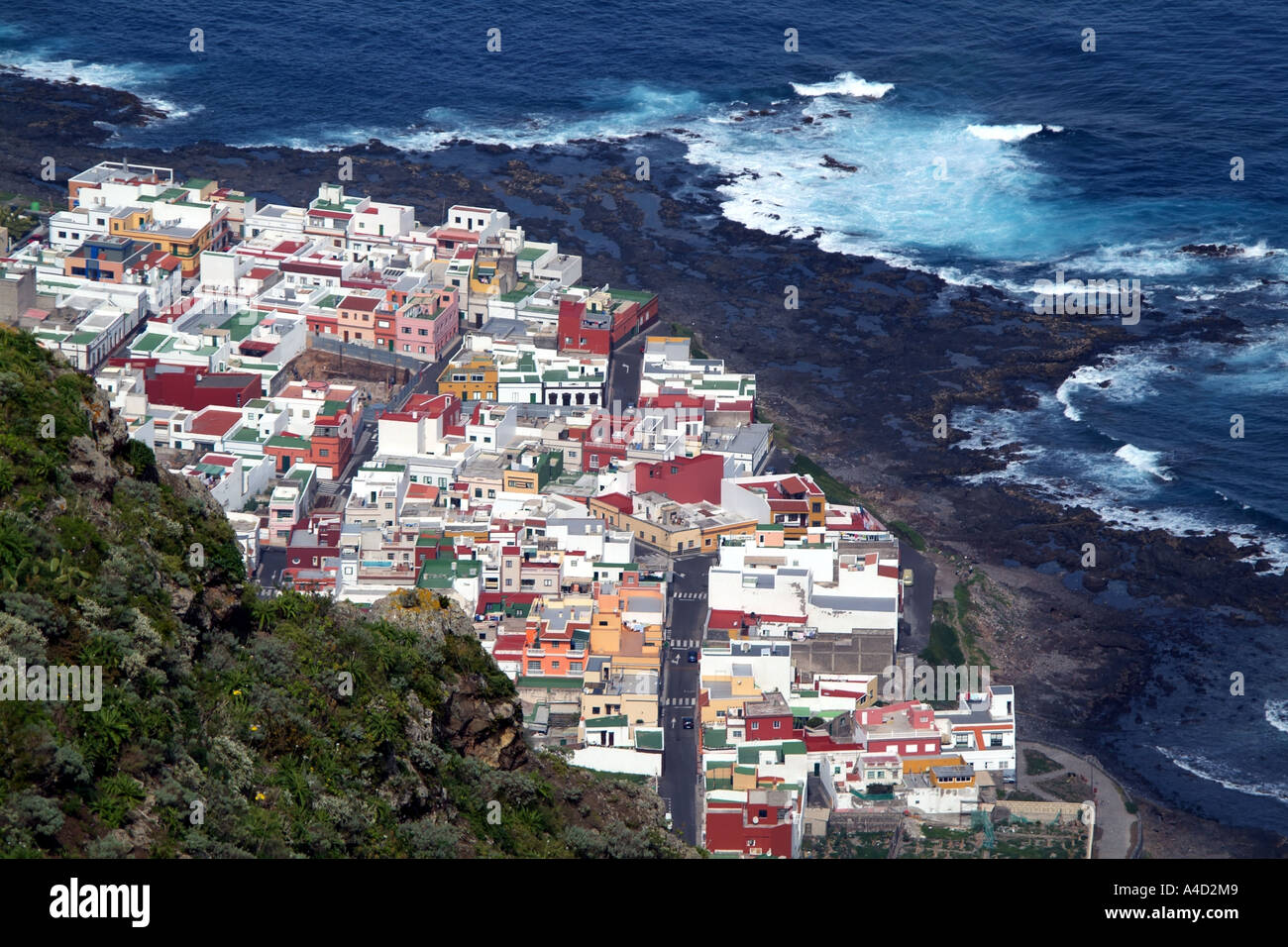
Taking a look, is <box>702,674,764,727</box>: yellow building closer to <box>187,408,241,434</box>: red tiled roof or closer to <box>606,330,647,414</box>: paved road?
<box>606,330,647,414</box>: paved road

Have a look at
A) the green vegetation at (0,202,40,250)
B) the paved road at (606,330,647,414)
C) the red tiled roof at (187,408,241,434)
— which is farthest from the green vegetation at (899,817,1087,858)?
the green vegetation at (0,202,40,250)

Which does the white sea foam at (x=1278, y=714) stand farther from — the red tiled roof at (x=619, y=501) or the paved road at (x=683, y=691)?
the red tiled roof at (x=619, y=501)

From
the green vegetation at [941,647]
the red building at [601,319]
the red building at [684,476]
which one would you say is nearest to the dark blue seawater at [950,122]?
the green vegetation at [941,647]

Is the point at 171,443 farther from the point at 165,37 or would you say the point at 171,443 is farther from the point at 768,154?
the point at 165,37

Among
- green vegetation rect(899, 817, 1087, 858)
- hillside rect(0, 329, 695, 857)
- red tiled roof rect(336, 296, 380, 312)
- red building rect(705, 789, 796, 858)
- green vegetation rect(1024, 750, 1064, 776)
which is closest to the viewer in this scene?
hillside rect(0, 329, 695, 857)

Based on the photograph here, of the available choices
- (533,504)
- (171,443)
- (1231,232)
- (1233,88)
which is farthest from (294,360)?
(1233,88)
